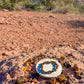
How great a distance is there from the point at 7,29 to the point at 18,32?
1.79 ft

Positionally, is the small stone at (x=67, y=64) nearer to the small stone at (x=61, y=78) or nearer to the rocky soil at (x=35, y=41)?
the rocky soil at (x=35, y=41)

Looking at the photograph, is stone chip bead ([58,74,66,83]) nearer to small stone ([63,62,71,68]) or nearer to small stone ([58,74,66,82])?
small stone ([58,74,66,82])

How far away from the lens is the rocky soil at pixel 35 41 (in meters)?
2.83

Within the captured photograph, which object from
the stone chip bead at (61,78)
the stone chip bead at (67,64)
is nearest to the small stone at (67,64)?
the stone chip bead at (67,64)

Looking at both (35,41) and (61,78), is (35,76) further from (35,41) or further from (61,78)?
(35,41)

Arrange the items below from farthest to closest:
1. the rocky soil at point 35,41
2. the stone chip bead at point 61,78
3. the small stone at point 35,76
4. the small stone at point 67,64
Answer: the rocky soil at point 35,41
the small stone at point 67,64
the small stone at point 35,76
the stone chip bead at point 61,78

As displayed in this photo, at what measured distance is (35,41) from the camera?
4043mm

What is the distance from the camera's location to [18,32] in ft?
14.9

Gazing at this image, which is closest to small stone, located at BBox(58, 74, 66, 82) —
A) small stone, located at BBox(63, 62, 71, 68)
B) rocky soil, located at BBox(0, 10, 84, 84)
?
rocky soil, located at BBox(0, 10, 84, 84)

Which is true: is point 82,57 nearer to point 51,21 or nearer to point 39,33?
point 39,33

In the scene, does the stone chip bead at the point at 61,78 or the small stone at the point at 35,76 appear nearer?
the stone chip bead at the point at 61,78

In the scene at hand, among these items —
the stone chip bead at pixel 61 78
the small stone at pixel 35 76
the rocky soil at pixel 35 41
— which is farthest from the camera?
the rocky soil at pixel 35 41

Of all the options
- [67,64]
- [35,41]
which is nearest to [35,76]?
[67,64]

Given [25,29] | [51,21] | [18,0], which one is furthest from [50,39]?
[18,0]
